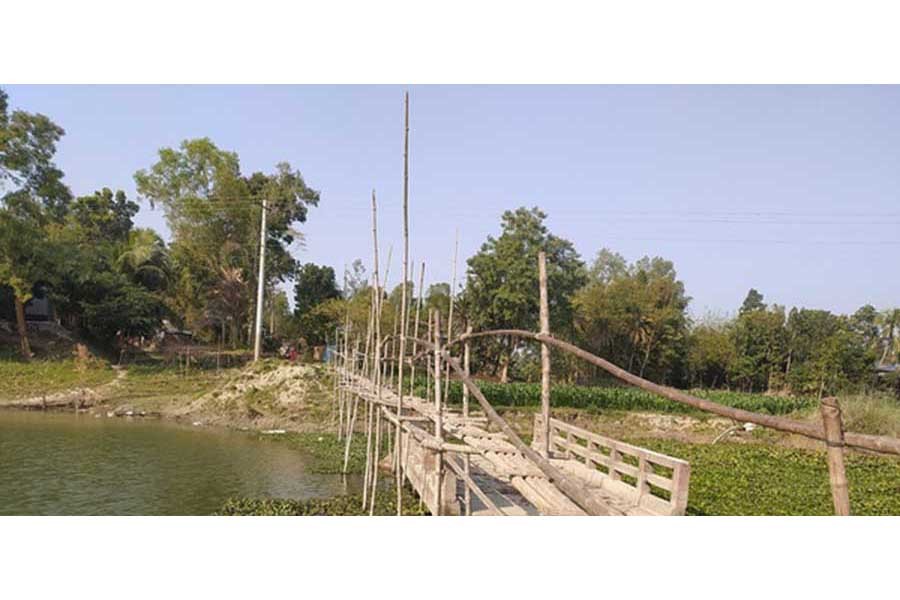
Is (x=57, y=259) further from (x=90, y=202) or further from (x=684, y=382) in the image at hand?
(x=684, y=382)

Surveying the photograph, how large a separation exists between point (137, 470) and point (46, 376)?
11.2 metres

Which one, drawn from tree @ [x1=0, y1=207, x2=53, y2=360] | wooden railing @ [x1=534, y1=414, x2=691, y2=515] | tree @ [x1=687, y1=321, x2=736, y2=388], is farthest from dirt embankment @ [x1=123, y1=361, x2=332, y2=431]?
tree @ [x1=687, y1=321, x2=736, y2=388]

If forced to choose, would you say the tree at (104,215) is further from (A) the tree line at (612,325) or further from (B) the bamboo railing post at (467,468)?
(B) the bamboo railing post at (467,468)

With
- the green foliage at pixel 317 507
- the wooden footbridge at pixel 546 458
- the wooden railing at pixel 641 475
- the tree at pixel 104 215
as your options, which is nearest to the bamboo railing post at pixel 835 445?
the wooden footbridge at pixel 546 458

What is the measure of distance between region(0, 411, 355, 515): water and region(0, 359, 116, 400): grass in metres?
3.47

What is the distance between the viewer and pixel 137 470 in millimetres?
10250

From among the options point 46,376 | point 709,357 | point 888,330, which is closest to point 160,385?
point 46,376

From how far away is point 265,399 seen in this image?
675 inches

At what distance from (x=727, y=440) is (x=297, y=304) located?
1866 centimetres

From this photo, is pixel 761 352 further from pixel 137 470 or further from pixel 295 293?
pixel 137 470

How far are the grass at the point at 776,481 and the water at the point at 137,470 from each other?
530 cm

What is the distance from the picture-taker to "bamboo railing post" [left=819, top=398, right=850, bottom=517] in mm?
2199

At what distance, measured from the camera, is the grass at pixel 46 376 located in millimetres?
18023

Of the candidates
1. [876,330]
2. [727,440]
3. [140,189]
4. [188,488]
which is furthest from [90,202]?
[876,330]
